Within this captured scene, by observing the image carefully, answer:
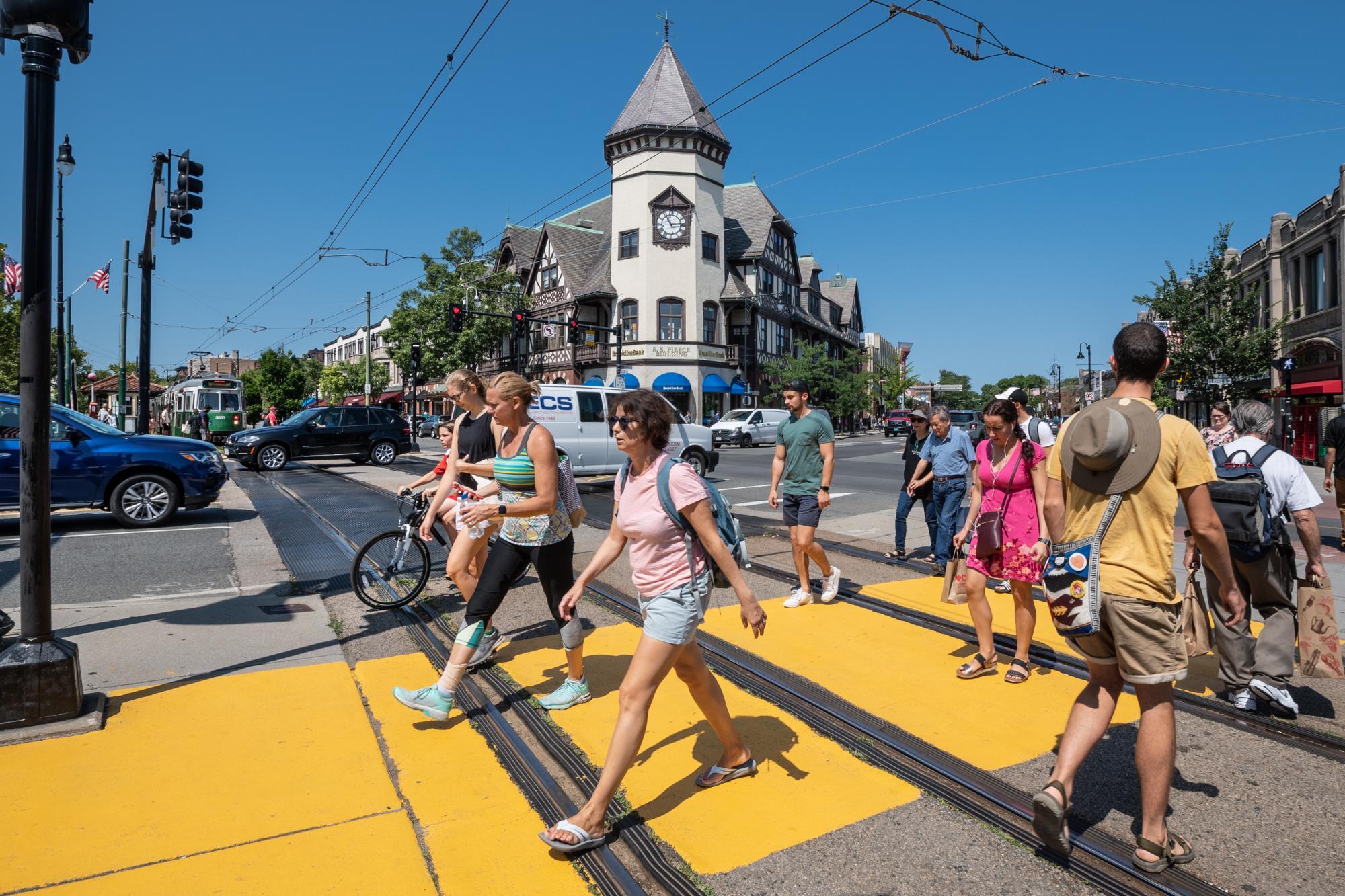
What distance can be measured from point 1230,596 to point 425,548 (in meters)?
5.50

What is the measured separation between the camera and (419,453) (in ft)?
97.3

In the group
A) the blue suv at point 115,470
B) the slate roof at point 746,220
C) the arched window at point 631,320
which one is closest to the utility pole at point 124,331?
the blue suv at point 115,470

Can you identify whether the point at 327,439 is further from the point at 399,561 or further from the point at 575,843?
the point at 575,843

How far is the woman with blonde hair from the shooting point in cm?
438

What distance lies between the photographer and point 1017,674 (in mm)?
4879

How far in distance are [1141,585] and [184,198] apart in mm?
16987

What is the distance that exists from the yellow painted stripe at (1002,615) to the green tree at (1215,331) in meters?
22.8

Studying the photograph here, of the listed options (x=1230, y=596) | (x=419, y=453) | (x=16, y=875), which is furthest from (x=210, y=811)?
(x=419, y=453)

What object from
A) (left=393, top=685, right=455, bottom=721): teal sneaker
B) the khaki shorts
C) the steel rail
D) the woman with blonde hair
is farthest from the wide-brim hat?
(left=393, top=685, right=455, bottom=721): teal sneaker

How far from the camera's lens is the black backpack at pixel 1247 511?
4211 millimetres

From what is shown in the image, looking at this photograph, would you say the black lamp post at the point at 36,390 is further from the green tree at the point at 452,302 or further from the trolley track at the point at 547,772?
the green tree at the point at 452,302

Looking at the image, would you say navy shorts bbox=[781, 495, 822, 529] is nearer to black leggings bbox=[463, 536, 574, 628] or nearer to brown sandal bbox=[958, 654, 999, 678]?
brown sandal bbox=[958, 654, 999, 678]

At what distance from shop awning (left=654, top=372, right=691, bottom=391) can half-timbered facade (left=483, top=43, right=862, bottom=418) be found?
60 mm

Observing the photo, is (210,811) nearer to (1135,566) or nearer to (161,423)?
(1135,566)
